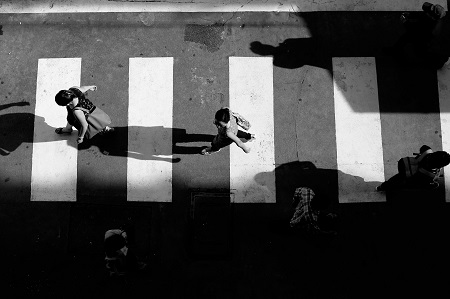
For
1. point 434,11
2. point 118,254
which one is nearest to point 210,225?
point 118,254

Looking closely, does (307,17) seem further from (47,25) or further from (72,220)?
(72,220)

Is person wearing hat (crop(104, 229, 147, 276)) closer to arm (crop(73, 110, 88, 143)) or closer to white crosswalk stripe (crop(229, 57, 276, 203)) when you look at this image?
arm (crop(73, 110, 88, 143))

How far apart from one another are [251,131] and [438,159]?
318 cm

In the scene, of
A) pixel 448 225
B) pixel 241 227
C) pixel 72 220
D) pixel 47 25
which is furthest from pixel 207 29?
pixel 448 225

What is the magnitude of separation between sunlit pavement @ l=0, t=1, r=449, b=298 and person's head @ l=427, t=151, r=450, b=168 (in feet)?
5.73

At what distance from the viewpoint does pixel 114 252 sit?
6.00 metres

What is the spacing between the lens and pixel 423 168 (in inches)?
246

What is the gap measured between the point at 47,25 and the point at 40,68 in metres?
0.87

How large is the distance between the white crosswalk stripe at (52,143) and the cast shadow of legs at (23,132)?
0.06ft

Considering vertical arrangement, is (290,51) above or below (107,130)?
above

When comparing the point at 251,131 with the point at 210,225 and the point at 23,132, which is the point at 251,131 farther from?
the point at 23,132

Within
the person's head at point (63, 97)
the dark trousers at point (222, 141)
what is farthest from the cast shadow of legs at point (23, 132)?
the dark trousers at point (222, 141)

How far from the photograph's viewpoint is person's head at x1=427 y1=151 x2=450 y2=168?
579 cm

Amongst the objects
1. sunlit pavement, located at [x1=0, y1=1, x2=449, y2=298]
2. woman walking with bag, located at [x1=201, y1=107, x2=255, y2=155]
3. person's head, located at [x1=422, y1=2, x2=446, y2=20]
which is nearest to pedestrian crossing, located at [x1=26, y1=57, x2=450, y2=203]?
sunlit pavement, located at [x1=0, y1=1, x2=449, y2=298]
